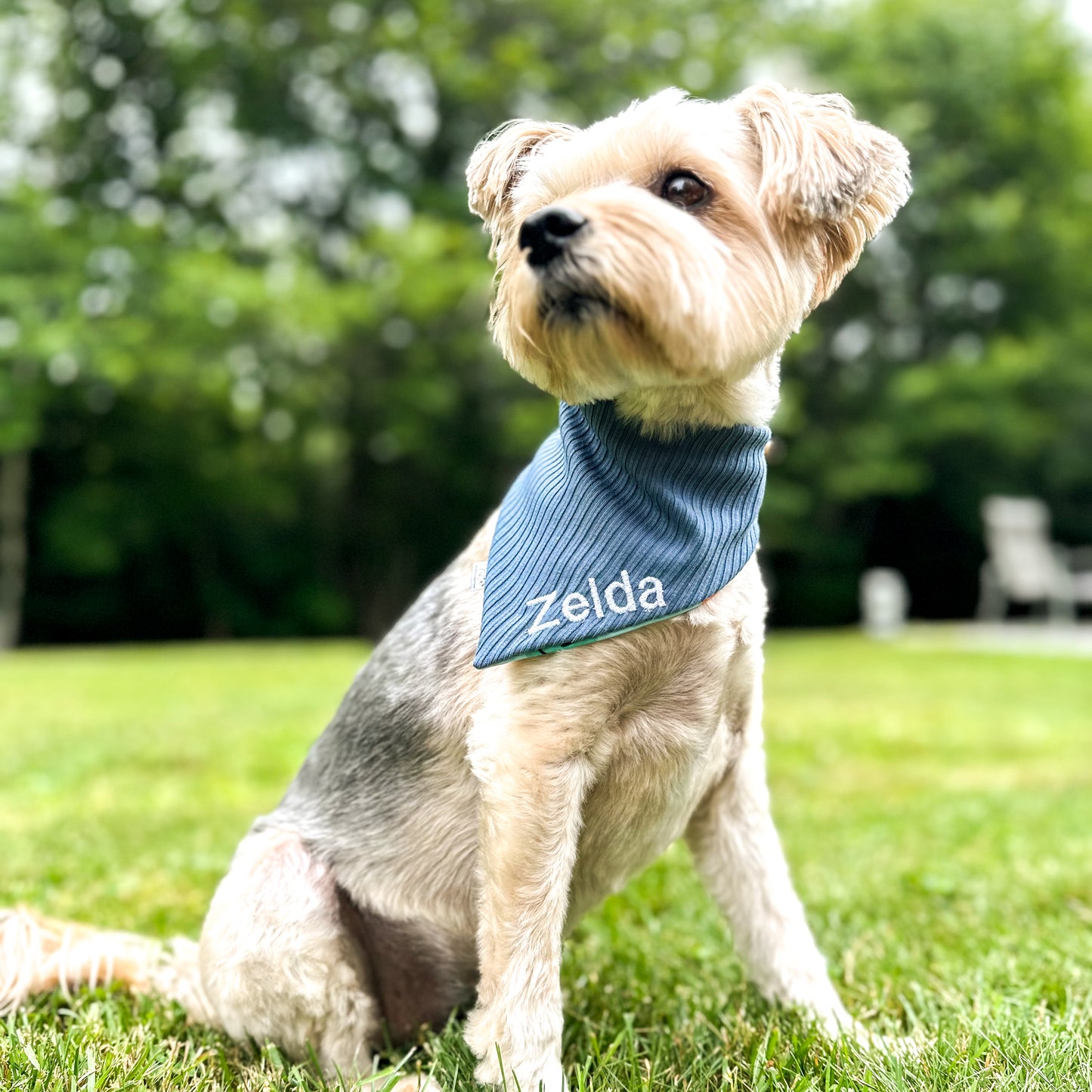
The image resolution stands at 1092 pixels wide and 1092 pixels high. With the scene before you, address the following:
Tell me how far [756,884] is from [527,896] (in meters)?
0.80

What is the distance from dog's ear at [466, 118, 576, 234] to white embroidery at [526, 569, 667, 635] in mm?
980

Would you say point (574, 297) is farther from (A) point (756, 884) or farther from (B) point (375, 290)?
(B) point (375, 290)

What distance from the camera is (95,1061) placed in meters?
2.46

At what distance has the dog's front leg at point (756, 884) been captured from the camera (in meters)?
2.85

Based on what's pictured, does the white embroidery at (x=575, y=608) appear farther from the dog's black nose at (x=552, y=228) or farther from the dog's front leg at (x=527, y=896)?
the dog's black nose at (x=552, y=228)

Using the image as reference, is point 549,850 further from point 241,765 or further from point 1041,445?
point 1041,445

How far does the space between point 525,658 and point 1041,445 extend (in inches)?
1065

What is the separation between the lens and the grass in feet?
8.26

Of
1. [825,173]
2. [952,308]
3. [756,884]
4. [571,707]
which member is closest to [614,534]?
[571,707]

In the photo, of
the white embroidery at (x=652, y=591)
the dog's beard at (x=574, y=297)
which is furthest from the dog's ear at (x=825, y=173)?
the white embroidery at (x=652, y=591)

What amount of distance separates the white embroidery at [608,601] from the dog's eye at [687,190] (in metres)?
0.78

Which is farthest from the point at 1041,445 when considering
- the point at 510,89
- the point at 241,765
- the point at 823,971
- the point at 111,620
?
the point at 823,971

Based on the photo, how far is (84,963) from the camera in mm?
2943

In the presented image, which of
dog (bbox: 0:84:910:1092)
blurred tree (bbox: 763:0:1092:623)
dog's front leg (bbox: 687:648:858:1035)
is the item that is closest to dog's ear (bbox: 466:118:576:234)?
dog (bbox: 0:84:910:1092)
